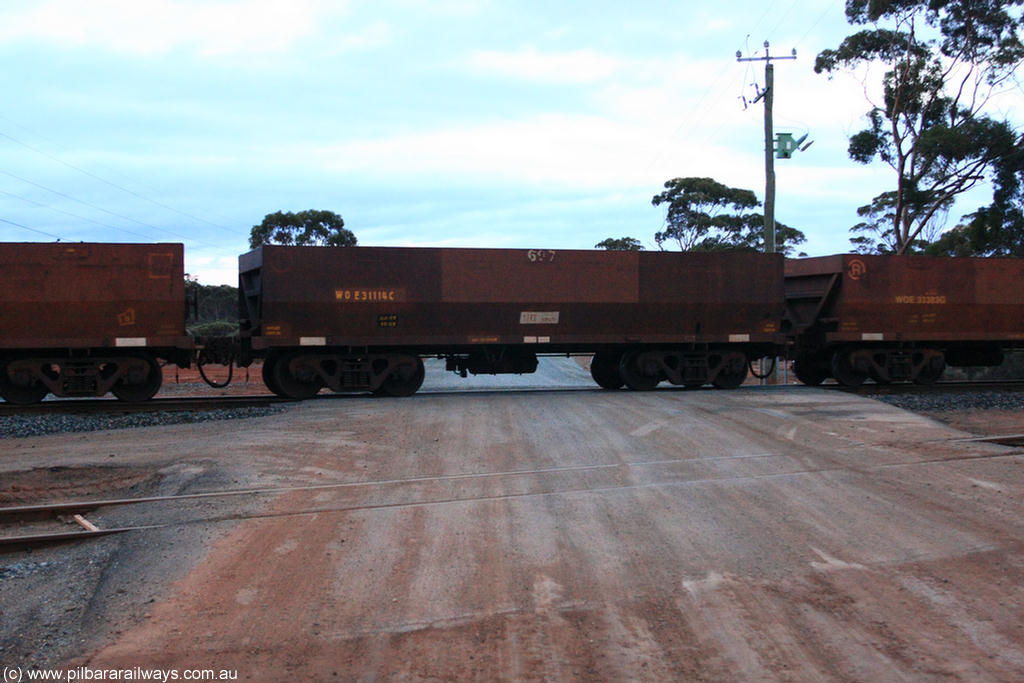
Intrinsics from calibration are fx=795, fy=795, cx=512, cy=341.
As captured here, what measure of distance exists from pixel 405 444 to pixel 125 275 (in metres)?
7.56

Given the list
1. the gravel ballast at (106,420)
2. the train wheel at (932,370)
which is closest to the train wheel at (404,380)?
the gravel ballast at (106,420)

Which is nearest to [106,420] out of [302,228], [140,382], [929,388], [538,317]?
[140,382]

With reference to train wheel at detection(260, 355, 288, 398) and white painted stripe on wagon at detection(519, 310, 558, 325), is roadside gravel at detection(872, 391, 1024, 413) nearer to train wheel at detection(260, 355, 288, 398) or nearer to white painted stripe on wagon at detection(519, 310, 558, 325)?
white painted stripe on wagon at detection(519, 310, 558, 325)

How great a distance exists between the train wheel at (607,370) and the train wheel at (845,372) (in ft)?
15.7

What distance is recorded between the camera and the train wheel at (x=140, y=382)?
1452 cm

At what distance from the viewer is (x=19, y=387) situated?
14.1 meters

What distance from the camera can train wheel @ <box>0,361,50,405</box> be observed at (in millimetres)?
13977

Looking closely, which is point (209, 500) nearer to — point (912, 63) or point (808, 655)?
point (808, 655)

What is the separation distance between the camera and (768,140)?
78.5ft

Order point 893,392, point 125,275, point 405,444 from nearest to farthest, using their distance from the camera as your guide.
A: point 405,444, point 125,275, point 893,392

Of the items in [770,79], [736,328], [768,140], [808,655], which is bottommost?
[808,655]

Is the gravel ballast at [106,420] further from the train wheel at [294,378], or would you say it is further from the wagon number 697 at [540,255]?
the wagon number 697 at [540,255]

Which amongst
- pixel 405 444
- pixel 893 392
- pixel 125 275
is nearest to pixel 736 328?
pixel 893 392

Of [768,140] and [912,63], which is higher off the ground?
[912,63]
